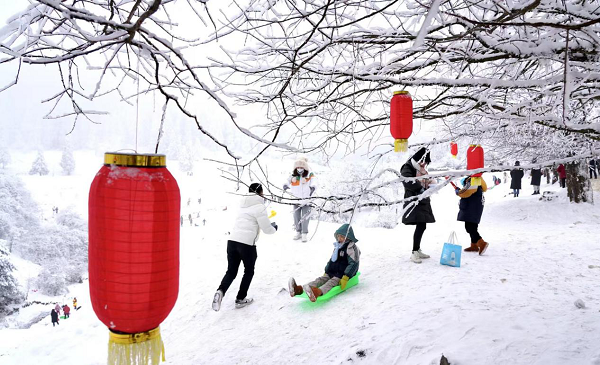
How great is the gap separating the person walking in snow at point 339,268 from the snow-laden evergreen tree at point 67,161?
3750 centimetres

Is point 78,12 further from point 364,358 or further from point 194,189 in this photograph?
point 194,189

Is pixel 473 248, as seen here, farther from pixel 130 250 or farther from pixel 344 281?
pixel 130 250

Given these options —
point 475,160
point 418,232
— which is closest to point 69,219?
point 418,232

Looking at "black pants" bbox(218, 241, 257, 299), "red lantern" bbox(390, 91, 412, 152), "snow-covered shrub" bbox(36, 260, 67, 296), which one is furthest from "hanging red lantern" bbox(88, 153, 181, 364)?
"snow-covered shrub" bbox(36, 260, 67, 296)

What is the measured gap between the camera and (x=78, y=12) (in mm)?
1106

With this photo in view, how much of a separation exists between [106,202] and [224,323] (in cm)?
395

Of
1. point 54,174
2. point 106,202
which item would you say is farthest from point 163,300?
point 54,174

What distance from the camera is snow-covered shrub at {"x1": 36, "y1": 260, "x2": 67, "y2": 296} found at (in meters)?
18.0

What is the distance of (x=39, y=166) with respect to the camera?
34.2 m

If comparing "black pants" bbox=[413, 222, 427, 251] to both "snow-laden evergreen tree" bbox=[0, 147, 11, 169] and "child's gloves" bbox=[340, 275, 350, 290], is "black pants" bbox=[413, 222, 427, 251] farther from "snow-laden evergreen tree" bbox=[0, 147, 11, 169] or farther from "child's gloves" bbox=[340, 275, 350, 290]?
"snow-laden evergreen tree" bbox=[0, 147, 11, 169]

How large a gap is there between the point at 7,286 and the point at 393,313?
17762 millimetres

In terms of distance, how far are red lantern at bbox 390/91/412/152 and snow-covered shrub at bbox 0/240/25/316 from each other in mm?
18070

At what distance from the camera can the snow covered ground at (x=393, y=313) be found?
3.05 m

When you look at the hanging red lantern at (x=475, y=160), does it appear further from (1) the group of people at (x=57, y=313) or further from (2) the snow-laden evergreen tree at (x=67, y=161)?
(2) the snow-laden evergreen tree at (x=67, y=161)
